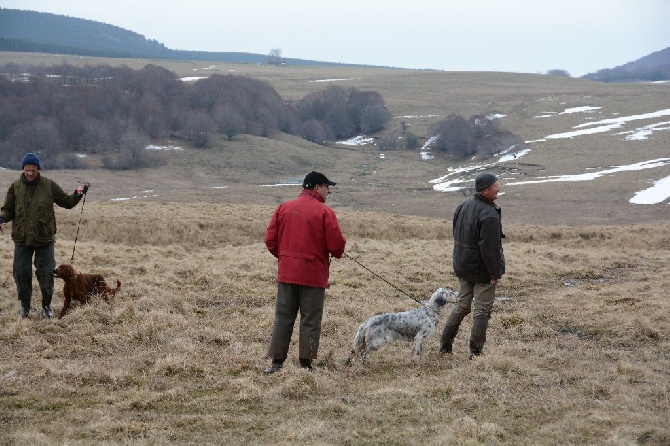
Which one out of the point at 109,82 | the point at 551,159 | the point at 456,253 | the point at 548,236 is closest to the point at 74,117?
the point at 109,82

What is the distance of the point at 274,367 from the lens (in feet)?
24.6

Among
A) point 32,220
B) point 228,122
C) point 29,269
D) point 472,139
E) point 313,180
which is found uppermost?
point 313,180

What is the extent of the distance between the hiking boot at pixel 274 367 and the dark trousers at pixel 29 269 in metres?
4.14

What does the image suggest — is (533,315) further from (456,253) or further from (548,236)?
(548,236)

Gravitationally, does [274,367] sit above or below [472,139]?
above

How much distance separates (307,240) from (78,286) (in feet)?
15.3

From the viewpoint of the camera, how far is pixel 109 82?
106 meters

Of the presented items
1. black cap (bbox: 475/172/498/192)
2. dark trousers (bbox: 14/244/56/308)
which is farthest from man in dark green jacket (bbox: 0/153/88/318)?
black cap (bbox: 475/172/498/192)

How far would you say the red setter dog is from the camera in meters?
9.98

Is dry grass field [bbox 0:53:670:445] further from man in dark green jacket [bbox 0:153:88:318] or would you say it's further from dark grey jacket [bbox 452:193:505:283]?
dark grey jacket [bbox 452:193:505:283]

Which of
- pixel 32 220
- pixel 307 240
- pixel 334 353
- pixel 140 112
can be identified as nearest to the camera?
pixel 307 240

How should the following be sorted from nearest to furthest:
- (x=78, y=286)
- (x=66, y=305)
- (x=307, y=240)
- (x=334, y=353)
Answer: (x=307, y=240), (x=334, y=353), (x=66, y=305), (x=78, y=286)

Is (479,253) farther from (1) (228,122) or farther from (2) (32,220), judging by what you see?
(1) (228,122)

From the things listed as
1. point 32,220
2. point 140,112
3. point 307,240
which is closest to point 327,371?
point 307,240
